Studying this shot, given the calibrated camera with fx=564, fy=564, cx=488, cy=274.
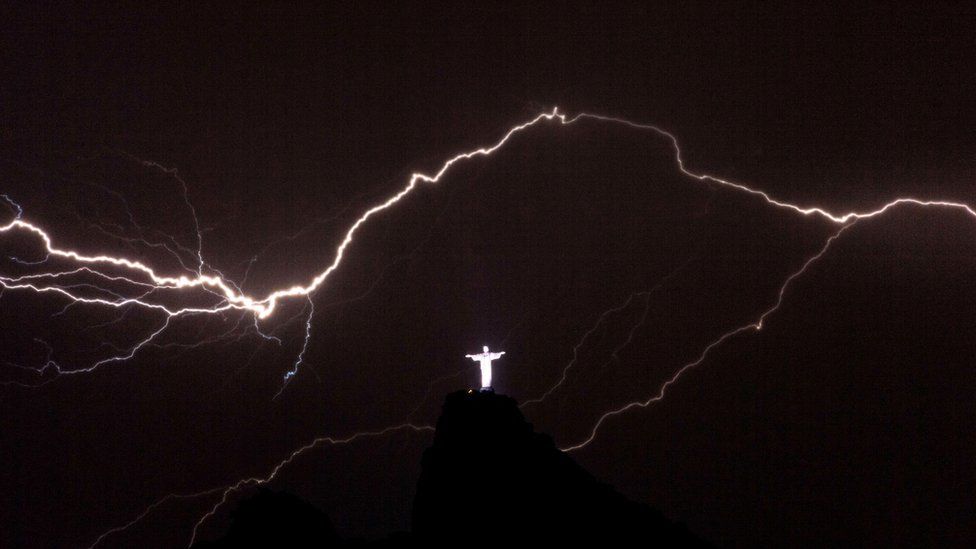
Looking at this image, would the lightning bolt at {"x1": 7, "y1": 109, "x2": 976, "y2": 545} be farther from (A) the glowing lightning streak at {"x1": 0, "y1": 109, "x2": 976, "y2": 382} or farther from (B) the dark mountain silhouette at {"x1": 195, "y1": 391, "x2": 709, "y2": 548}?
(B) the dark mountain silhouette at {"x1": 195, "y1": 391, "x2": 709, "y2": 548}

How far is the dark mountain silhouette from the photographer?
447 cm

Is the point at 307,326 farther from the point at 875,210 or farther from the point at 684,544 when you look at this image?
the point at 875,210

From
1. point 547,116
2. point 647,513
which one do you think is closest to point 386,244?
point 547,116

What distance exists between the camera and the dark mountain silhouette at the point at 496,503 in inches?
176

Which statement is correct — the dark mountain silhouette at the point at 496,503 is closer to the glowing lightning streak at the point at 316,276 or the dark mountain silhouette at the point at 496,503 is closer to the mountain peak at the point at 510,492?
the mountain peak at the point at 510,492

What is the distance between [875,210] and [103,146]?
Result: 40.7 feet

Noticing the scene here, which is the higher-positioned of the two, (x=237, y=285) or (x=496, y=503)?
(x=237, y=285)

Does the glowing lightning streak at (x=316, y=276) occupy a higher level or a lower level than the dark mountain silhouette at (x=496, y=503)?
higher

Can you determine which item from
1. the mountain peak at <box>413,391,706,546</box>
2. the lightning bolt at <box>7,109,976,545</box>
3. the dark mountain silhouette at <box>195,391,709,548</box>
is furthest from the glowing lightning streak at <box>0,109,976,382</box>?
the mountain peak at <box>413,391,706,546</box>

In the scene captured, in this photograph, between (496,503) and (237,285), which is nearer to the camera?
(496,503)

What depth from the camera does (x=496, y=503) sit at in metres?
4.74

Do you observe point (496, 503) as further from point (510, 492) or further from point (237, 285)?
point (237, 285)

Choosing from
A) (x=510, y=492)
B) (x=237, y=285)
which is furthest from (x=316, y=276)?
(x=510, y=492)

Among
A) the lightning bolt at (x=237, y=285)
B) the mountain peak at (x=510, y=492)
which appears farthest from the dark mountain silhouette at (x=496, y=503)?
the lightning bolt at (x=237, y=285)
